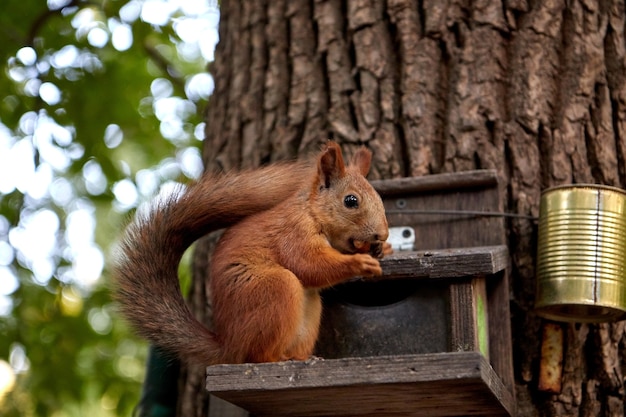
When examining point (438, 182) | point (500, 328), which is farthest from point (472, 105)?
point (500, 328)

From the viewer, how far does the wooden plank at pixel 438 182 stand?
9.11 feet

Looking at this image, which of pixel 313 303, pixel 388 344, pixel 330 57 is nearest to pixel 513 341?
pixel 388 344

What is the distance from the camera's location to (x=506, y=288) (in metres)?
2.64

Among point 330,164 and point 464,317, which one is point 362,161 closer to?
point 330,164

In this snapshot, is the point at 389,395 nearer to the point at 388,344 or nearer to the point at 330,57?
the point at 388,344

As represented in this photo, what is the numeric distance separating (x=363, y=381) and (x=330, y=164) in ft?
1.96

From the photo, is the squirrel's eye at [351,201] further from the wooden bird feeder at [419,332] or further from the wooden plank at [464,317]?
the wooden plank at [464,317]

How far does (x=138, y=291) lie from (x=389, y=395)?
0.71 metres

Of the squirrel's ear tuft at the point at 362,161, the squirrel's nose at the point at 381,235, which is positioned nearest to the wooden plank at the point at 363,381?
the squirrel's nose at the point at 381,235

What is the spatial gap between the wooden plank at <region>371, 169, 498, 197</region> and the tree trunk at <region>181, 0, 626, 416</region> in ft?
0.32

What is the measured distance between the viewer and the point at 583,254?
252cm

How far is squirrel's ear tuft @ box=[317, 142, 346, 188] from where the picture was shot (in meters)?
2.38

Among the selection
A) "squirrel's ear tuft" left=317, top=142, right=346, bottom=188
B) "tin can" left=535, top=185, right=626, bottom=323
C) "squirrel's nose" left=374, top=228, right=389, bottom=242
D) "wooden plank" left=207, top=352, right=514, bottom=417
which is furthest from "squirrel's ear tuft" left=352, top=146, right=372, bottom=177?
"wooden plank" left=207, top=352, right=514, bottom=417

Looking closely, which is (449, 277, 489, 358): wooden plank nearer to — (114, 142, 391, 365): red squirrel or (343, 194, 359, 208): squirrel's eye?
(114, 142, 391, 365): red squirrel
